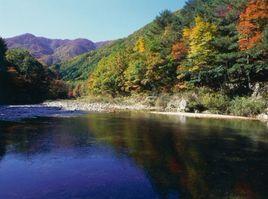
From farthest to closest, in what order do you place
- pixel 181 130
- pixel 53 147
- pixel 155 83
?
pixel 155 83, pixel 181 130, pixel 53 147

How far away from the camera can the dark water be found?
12680mm

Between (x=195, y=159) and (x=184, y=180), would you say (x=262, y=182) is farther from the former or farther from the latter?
(x=195, y=159)

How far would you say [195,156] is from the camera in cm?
1844

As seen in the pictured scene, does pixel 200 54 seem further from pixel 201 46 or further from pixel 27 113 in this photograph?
pixel 27 113

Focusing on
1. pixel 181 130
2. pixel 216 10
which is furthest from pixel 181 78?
pixel 181 130

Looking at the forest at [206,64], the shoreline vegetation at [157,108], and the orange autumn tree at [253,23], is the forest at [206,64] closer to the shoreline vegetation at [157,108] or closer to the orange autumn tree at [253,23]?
the orange autumn tree at [253,23]

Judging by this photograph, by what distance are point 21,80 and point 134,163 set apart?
65.9m

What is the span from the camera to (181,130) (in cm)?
2822

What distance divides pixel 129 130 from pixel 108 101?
1757 inches

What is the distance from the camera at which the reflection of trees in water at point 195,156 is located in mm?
13117

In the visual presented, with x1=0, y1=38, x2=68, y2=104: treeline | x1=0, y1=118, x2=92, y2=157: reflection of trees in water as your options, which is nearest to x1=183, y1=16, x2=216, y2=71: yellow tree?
x1=0, y1=118, x2=92, y2=157: reflection of trees in water

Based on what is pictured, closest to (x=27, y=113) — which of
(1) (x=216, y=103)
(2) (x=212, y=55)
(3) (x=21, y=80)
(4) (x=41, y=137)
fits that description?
(4) (x=41, y=137)

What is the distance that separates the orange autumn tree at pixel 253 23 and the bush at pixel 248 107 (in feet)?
19.8

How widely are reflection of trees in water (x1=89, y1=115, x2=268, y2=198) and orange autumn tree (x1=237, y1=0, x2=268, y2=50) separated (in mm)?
14615
